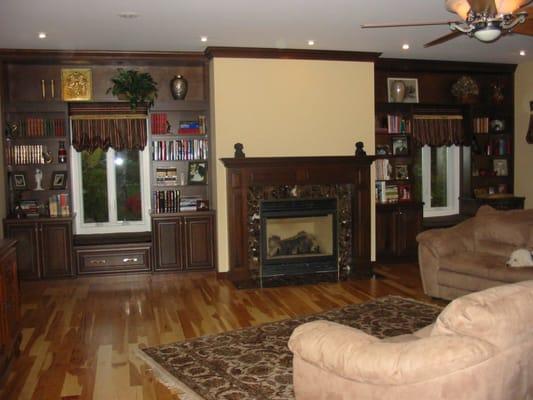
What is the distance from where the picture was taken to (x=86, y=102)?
7.06 meters

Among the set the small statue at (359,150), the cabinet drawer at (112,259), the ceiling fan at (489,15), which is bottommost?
the cabinet drawer at (112,259)

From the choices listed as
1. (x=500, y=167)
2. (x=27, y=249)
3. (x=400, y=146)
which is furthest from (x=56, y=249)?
(x=500, y=167)

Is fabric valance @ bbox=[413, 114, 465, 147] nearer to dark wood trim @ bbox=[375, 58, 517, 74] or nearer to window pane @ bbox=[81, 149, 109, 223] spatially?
dark wood trim @ bbox=[375, 58, 517, 74]

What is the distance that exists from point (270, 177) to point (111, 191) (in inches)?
85.1

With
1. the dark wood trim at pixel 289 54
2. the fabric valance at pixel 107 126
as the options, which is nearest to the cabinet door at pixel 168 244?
the fabric valance at pixel 107 126

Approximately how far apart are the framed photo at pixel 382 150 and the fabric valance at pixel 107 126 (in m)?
3.06

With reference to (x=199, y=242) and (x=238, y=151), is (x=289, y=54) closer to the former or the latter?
(x=238, y=151)

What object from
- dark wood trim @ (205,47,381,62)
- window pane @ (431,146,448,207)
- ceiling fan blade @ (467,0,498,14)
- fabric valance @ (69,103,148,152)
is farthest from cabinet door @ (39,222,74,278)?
ceiling fan blade @ (467,0,498,14)

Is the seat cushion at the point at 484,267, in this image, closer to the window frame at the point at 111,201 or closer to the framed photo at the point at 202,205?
the framed photo at the point at 202,205

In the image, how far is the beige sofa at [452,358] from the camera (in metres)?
2.34

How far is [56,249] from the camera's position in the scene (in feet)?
22.6

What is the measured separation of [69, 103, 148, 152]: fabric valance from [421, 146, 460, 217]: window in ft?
13.3

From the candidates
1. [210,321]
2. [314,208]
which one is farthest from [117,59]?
[210,321]

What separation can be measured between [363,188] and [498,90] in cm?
272
